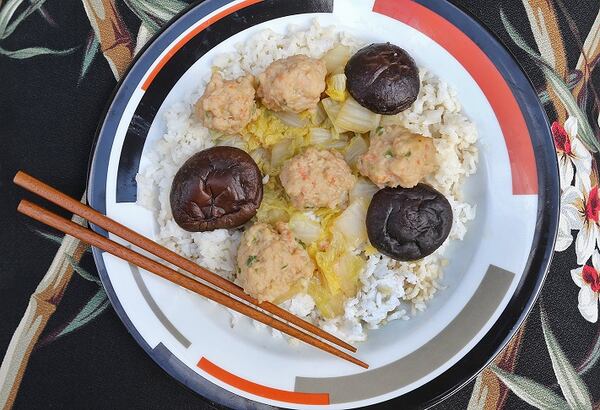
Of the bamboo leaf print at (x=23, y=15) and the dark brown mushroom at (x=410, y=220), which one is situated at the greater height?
the bamboo leaf print at (x=23, y=15)

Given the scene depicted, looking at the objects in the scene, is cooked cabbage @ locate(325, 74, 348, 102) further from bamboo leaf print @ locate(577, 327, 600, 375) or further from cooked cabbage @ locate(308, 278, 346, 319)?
bamboo leaf print @ locate(577, 327, 600, 375)

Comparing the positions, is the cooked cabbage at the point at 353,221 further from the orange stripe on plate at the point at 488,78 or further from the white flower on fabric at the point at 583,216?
the white flower on fabric at the point at 583,216

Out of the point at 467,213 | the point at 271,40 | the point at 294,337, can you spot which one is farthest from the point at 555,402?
the point at 271,40

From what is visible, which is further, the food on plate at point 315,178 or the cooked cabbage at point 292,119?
the cooked cabbage at point 292,119

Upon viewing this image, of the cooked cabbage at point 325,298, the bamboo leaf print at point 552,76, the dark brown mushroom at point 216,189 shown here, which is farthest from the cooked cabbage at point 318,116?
the bamboo leaf print at point 552,76

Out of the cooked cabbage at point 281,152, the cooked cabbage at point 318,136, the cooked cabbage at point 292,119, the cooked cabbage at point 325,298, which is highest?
the cooked cabbage at point 292,119

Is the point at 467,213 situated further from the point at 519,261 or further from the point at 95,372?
the point at 95,372

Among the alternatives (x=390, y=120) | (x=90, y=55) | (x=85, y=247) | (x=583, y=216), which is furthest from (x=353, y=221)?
(x=90, y=55)
